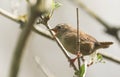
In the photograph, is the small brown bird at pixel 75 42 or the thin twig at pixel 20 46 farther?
the small brown bird at pixel 75 42

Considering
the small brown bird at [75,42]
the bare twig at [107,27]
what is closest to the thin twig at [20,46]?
the bare twig at [107,27]

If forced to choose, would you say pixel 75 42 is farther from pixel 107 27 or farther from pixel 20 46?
pixel 20 46

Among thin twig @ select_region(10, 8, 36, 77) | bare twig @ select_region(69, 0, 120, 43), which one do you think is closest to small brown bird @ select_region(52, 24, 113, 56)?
bare twig @ select_region(69, 0, 120, 43)

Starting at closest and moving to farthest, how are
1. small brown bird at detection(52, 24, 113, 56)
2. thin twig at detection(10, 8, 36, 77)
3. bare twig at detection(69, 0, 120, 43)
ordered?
thin twig at detection(10, 8, 36, 77)
bare twig at detection(69, 0, 120, 43)
small brown bird at detection(52, 24, 113, 56)

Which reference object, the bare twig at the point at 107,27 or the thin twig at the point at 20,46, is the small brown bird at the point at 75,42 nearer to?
the bare twig at the point at 107,27

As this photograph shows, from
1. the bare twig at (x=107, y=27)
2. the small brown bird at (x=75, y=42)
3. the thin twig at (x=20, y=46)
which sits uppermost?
the thin twig at (x=20, y=46)

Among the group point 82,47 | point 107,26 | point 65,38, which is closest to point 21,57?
point 107,26

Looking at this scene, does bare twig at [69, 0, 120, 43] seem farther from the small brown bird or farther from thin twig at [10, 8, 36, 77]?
the small brown bird

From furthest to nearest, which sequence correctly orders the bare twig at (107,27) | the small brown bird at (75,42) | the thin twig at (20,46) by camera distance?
1. the small brown bird at (75,42)
2. the bare twig at (107,27)
3. the thin twig at (20,46)

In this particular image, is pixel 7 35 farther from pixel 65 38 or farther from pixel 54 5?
pixel 54 5
